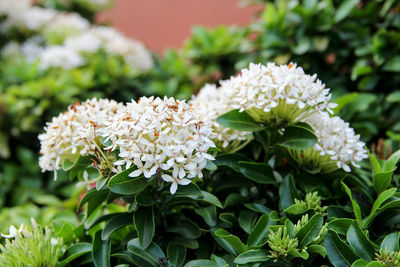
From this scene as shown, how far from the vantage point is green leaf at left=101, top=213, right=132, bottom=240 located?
0.86 meters

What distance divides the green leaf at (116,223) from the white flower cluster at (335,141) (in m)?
0.49

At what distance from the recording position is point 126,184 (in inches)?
30.5

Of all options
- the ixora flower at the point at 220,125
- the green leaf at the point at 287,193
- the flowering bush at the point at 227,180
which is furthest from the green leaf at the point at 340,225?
the ixora flower at the point at 220,125

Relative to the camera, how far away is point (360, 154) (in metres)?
0.95

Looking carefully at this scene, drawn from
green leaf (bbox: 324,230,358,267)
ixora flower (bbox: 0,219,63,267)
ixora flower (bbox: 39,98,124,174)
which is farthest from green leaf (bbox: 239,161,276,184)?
ixora flower (bbox: 0,219,63,267)

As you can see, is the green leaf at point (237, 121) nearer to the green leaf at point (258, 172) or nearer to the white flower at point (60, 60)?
the green leaf at point (258, 172)

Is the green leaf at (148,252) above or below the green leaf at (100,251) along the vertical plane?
below

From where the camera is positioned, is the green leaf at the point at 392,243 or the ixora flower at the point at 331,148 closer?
the green leaf at the point at 392,243

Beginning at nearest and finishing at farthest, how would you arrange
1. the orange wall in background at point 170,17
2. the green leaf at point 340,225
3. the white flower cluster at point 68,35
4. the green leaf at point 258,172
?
the green leaf at point 340,225 → the green leaf at point 258,172 → the white flower cluster at point 68,35 → the orange wall in background at point 170,17

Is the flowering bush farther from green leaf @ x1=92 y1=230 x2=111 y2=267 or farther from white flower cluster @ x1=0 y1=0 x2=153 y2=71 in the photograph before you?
white flower cluster @ x1=0 y1=0 x2=153 y2=71

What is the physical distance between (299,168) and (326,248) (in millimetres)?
279

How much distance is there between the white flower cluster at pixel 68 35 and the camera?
2.21 metres

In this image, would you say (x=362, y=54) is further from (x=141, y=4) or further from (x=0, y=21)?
(x=141, y=4)

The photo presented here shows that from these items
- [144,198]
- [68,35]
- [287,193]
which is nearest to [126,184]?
[144,198]
